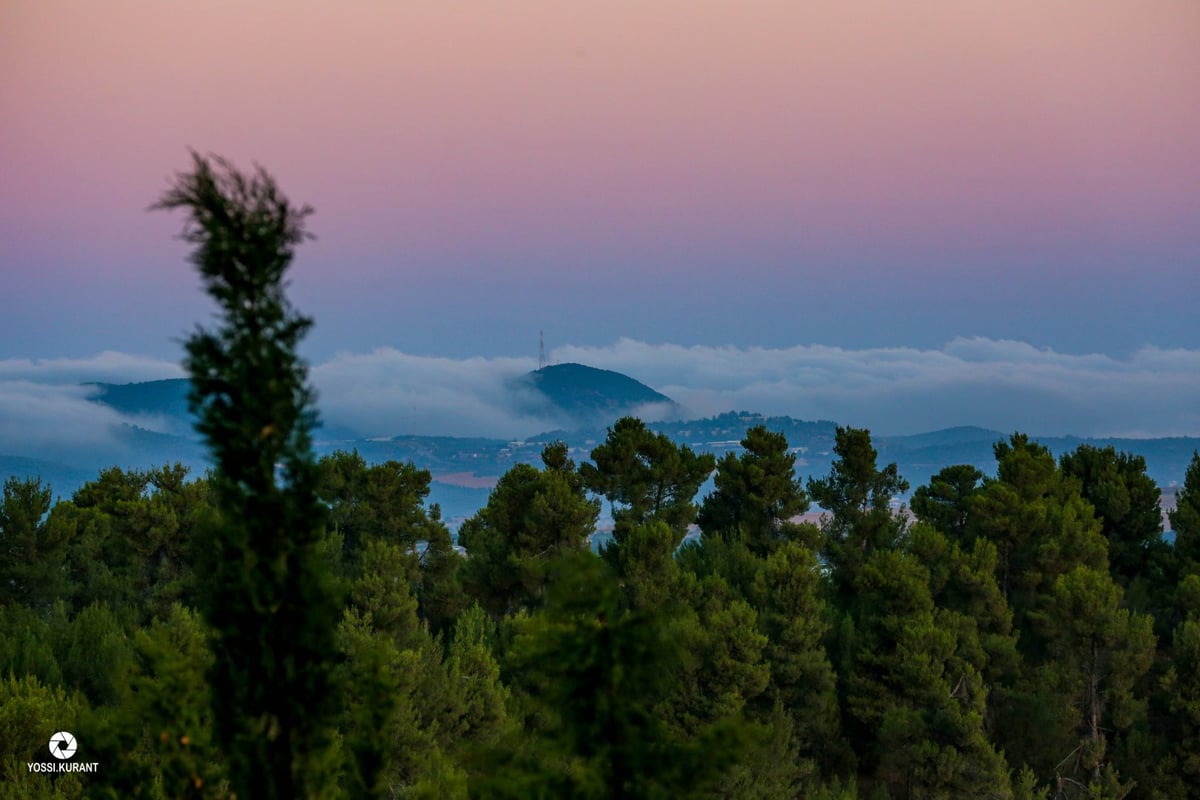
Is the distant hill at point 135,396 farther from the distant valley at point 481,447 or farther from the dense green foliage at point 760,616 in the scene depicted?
the dense green foliage at point 760,616

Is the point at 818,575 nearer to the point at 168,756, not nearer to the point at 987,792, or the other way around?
the point at 987,792

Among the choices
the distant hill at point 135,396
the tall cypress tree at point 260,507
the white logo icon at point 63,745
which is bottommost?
the white logo icon at point 63,745

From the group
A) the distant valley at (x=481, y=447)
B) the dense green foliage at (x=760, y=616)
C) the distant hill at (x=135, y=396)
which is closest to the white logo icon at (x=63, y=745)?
the dense green foliage at (x=760, y=616)

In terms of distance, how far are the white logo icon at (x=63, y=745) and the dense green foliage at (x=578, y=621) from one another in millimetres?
398

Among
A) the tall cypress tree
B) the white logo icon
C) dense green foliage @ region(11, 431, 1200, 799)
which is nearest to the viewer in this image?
the tall cypress tree

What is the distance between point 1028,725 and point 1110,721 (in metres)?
2.62

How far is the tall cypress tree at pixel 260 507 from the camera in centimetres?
691

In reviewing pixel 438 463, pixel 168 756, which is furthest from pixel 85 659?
pixel 438 463

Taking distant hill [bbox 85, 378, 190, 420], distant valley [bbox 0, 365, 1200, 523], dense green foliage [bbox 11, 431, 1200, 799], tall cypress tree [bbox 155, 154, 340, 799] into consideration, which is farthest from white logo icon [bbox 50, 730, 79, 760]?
distant hill [bbox 85, 378, 190, 420]

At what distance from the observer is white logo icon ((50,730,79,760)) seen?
15969mm

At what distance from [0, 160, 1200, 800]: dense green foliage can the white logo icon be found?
0.40 meters

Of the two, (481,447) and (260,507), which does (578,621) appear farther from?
(481,447)

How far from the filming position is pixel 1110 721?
27781 mm

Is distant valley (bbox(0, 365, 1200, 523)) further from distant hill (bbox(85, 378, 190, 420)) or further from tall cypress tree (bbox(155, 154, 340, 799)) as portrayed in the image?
tall cypress tree (bbox(155, 154, 340, 799))
